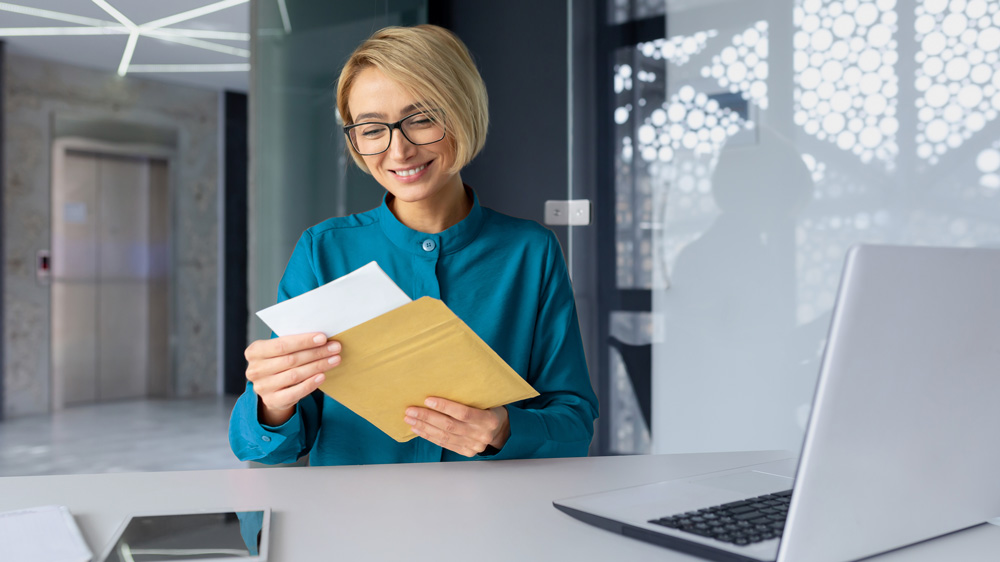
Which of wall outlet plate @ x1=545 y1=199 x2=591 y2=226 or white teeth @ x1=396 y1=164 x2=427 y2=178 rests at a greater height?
wall outlet plate @ x1=545 y1=199 x2=591 y2=226

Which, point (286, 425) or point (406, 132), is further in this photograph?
point (406, 132)

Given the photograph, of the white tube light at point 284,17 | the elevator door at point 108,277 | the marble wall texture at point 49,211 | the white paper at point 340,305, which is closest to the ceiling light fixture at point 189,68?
the marble wall texture at point 49,211

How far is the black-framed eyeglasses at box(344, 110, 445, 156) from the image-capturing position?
1282 mm

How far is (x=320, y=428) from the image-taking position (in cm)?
130

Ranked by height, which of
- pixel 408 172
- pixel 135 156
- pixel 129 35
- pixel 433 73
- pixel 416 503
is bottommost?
pixel 416 503

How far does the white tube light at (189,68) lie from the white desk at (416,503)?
20.7 feet

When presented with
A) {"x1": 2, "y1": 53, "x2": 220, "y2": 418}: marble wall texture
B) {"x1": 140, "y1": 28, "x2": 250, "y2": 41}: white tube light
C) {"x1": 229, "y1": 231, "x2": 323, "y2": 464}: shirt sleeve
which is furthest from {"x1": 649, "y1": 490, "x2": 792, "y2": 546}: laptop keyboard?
{"x1": 2, "y1": 53, "x2": 220, "y2": 418}: marble wall texture

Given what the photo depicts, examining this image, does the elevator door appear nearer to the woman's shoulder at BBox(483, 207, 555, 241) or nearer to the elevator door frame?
the elevator door frame

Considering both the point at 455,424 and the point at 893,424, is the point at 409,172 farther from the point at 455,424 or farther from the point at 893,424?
the point at 893,424

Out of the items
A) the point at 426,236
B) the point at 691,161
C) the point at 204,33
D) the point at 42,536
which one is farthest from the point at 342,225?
the point at 204,33

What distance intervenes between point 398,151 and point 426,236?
170 mm

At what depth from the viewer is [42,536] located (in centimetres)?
75

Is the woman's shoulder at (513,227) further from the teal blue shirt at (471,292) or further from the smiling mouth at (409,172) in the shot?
the smiling mouth at (409,172)

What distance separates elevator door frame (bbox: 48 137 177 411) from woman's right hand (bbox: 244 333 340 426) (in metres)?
6.46
